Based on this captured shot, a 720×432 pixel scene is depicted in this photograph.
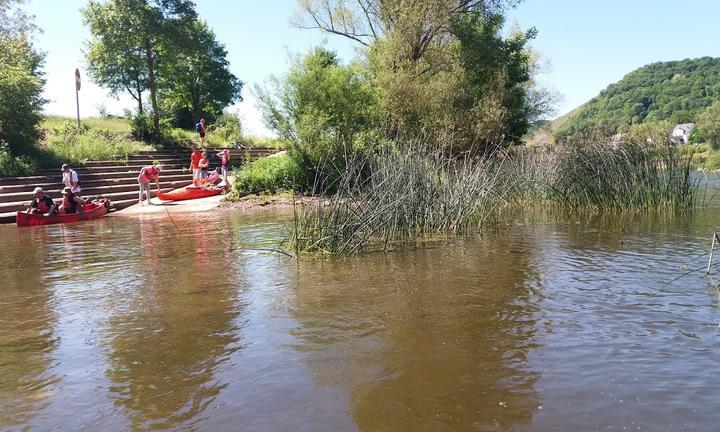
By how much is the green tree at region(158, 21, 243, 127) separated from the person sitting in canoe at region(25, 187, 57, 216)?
92.5ft

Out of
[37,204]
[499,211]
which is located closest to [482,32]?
[499,211]

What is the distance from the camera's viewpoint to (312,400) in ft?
12.4

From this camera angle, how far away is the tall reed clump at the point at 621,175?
42.9 feet

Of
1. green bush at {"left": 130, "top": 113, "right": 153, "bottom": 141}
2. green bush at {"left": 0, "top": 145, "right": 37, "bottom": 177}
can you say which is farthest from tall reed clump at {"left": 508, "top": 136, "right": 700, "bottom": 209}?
green bush at {"left": 130, "top": 113, "right": 153, "bottom": 141}

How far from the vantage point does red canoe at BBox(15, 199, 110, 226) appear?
15.5 meters

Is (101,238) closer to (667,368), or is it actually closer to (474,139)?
(667,368)

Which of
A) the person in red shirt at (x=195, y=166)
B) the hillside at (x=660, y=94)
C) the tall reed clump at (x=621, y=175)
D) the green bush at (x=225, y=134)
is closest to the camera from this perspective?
the tall reed clump at (x=621, y=175)

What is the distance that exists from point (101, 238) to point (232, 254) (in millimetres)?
4626

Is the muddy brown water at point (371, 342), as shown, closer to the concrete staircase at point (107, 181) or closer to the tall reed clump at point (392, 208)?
the tall reed clump at point (392, 208)

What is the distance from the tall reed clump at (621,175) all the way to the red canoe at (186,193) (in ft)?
37.6

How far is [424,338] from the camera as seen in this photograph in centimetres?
497

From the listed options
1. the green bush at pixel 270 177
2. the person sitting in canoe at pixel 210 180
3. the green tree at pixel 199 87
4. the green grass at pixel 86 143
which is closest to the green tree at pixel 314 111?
the green bush at pixel 270 177

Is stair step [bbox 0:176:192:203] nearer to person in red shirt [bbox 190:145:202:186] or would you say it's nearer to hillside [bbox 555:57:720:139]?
person in red shirt [bbox 190:145:202:186]

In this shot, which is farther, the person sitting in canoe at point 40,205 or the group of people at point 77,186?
the group of people at point 77,186
